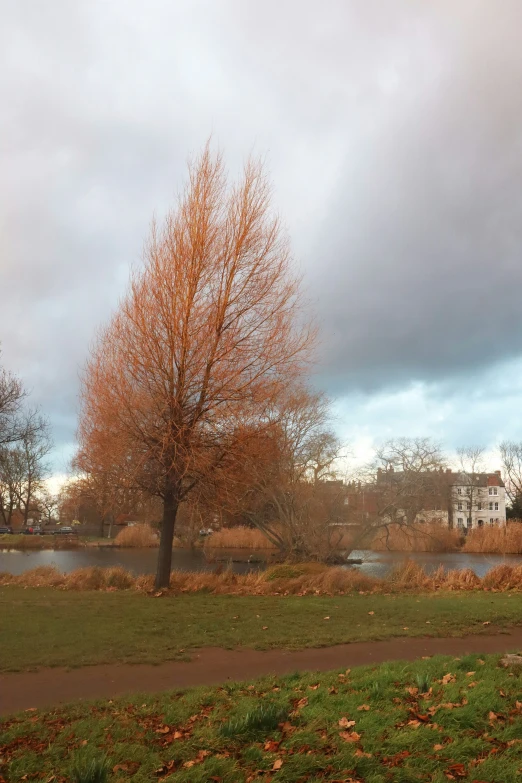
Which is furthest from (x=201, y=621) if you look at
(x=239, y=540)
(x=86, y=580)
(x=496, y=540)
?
(x=239, y=540)

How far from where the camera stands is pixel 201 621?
11430 mm

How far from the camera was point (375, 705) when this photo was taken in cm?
559

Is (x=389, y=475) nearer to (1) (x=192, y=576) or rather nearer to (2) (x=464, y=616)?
(1) (x=192, y=576)

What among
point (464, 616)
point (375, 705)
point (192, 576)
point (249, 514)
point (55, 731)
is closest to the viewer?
point (55, 731)

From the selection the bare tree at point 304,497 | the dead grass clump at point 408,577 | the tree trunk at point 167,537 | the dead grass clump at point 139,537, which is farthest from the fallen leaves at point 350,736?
the dead grass clump at point 139,537

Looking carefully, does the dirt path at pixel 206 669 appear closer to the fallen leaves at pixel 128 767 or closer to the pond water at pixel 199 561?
the fallen leaves at pixel 128 767

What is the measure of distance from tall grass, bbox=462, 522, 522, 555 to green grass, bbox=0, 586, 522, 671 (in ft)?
75.1

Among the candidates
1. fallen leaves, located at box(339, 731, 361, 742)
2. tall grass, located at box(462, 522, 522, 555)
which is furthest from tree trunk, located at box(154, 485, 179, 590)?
tall grass, located at box(462, 522, 522, 555)

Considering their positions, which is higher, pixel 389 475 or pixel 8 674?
pixel 389 475

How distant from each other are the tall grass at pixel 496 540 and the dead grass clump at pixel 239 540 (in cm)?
1271

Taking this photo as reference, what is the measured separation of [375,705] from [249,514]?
25134 mm

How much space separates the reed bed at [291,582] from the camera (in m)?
16.7

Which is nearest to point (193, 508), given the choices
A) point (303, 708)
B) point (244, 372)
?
point (244, 372)

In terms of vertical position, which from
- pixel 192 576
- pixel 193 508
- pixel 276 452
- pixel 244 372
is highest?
pixel 244 372
